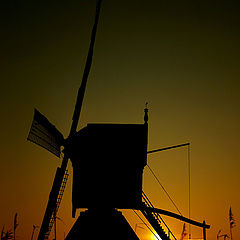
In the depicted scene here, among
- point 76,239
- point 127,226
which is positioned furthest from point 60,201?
point 127,226

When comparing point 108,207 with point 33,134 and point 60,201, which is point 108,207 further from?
point 33,134

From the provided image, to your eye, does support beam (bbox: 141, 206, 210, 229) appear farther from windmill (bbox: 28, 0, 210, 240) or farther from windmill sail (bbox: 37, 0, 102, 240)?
windmill sail (bbox: 37, 0, 102, 240)

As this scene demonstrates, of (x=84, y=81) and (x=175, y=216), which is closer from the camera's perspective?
(x=175, y=216)

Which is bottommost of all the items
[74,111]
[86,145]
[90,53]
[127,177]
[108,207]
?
[108,207]

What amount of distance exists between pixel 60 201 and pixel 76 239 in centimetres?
206

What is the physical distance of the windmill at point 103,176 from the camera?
23.1 meters

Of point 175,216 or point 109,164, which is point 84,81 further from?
point 175,216

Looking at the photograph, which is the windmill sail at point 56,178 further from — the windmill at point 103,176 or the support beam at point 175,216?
the support beam at point 175,216

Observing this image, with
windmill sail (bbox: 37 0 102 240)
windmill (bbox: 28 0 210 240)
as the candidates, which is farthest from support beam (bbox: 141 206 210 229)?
windmill sail (bbox: 37 0 102 240)

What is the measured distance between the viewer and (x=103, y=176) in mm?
23312

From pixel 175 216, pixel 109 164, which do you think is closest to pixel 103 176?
pixel 109 164

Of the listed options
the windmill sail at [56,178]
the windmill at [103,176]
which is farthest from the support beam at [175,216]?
the windmill sail at [56,178]

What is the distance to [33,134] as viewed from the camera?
914 inches

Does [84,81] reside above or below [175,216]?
above
